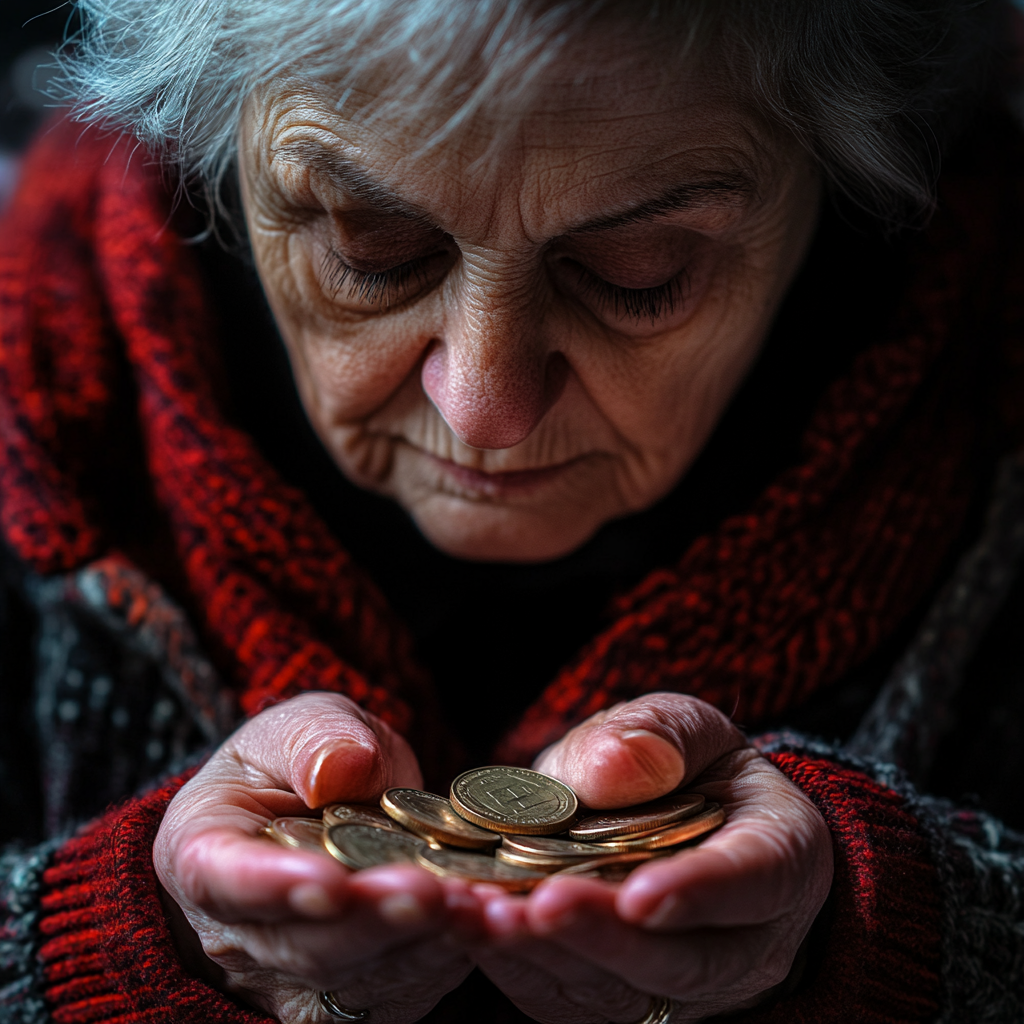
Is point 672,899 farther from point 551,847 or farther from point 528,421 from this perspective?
point 528,421

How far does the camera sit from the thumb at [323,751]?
771 millimetres

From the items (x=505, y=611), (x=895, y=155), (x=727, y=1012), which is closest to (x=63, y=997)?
(x=727, y=1012)

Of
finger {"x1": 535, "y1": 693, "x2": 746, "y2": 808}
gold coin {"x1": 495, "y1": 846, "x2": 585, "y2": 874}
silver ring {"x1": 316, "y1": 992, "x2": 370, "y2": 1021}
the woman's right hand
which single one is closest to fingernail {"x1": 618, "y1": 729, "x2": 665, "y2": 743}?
finger {"x1": 535, "y1": 693, "x2": 746, "y2": 808}

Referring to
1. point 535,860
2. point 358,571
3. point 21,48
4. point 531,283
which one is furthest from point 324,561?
point 21,48

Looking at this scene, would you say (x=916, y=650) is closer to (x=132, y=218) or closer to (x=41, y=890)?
(x=41, y=890)

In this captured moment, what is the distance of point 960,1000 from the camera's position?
3.07ft

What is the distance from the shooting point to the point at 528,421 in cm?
99

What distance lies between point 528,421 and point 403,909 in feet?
1.74

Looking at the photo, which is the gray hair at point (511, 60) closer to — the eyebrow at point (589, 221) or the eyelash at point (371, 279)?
the eyebrow at point (589, 221)

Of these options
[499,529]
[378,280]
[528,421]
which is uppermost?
[378,280]

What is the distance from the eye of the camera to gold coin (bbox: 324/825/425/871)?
68 cm

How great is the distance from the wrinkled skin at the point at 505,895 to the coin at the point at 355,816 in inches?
0.6

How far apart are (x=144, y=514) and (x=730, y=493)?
2.84ft

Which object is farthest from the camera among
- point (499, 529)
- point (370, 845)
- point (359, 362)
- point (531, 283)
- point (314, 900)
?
point (499, 529)
